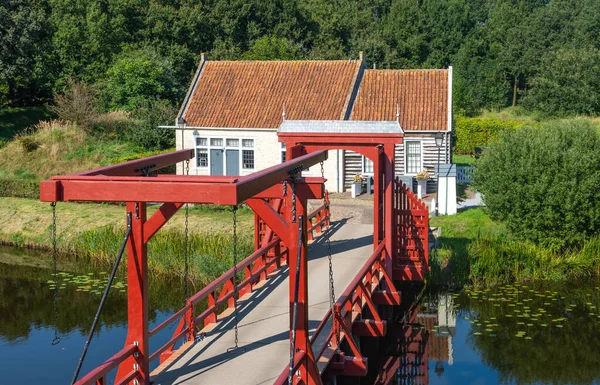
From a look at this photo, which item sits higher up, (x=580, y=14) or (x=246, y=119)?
(x=580, y=14)

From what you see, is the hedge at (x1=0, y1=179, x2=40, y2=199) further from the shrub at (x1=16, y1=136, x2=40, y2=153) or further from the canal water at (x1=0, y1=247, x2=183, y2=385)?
the canal water at (x1=0, y1=247, x2=183, y2=385)

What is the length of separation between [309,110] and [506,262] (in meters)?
12.6

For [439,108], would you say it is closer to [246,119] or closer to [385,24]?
[246,119]

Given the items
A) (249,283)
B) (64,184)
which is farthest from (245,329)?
(64,184)

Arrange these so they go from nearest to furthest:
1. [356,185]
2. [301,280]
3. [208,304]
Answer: [301,280] → [208,304] → [356,185]

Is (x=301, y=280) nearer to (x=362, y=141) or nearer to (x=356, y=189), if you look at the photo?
(x=362, y=141)

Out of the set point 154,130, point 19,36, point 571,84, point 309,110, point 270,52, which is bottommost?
point 154,130

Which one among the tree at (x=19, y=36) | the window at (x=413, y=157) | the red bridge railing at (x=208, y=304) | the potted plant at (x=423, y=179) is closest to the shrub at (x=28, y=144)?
the tree at (x=19, y=36)

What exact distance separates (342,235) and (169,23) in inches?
1436

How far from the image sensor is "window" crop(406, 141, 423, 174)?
106 feet

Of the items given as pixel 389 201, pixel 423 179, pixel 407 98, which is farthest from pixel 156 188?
pixel 407 98

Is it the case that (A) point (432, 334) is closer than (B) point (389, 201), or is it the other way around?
(B) point (389, 201)

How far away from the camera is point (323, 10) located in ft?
220

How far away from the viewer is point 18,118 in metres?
46.4
